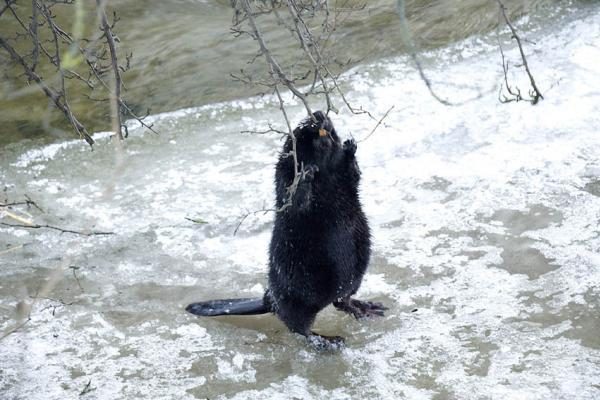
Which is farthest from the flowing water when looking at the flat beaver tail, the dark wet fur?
the dark wet fur

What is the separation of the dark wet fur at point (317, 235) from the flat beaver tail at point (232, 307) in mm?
109

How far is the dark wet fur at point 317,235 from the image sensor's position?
362 cm

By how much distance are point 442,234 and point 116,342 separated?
5.95ft

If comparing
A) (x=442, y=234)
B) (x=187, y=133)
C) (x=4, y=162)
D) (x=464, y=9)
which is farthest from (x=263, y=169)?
(x=464, y=9)

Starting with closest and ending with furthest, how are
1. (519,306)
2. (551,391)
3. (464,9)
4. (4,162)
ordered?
(551,391) → (519,306) → (4,162) → (464,9)

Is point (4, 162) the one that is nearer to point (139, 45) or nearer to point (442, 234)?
point (139, 45)

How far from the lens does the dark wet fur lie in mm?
3615

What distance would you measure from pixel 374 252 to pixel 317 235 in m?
0.84

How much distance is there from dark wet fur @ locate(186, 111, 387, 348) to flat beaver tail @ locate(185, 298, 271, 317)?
0.11 m

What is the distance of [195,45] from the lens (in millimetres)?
6680

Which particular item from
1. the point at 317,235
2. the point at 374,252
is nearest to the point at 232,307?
the point at 317,235

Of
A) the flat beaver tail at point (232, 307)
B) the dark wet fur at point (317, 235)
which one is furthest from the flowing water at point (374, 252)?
the dark wet fur at point (317, 235)

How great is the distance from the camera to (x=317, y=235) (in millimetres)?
3627

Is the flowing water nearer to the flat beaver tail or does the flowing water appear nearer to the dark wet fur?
the flat beaver tail
